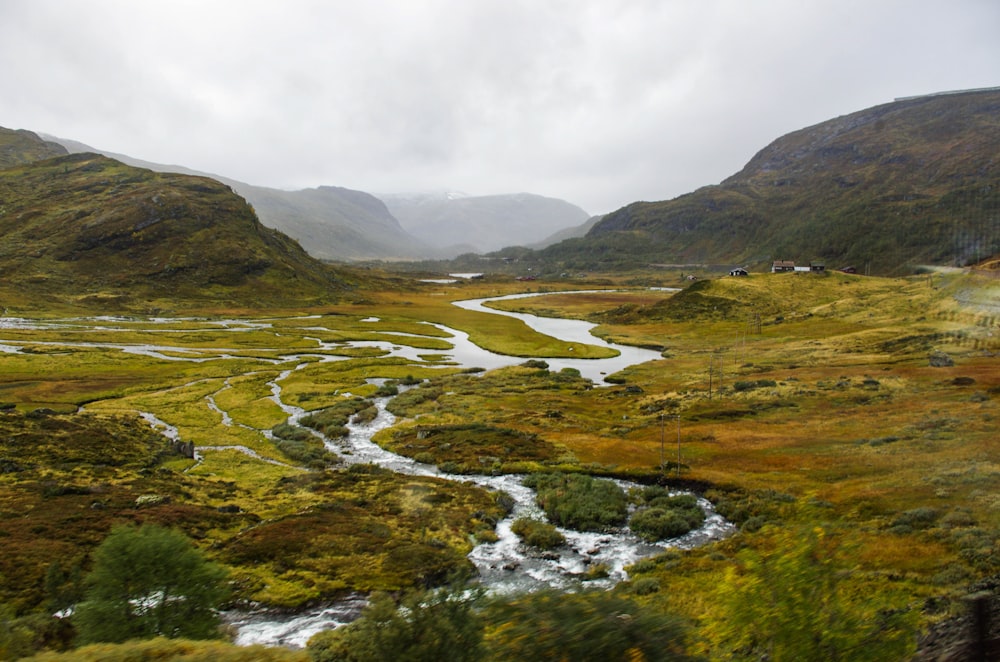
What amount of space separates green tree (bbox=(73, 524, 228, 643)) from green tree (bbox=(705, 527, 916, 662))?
18.7 meters

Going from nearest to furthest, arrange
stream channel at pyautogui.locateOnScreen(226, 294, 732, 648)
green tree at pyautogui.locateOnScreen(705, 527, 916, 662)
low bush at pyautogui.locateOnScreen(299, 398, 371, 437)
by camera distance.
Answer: green tree at pyautogui.locateOnScreen(705, 527, 916, 662), stream channel at pyautogui.locateOnScreen(226, 294, 732, 648), low bush at pyautogui.locateOnScreen(299, 398, 371, 437)

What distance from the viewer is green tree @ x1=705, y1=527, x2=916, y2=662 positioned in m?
12.4

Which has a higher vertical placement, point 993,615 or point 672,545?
point 993,615

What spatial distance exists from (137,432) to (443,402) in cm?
3727

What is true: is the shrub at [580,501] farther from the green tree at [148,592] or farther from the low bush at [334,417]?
the low bush at [334,417]

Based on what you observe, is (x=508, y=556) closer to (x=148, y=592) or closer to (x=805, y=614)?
(x=148, y=592)

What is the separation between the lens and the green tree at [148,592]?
19047 millimetres

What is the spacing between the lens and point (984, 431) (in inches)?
1896

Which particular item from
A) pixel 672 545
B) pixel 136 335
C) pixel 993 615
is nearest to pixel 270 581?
pixel 672 545

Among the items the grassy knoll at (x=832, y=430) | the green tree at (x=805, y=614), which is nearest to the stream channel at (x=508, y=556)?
the grassy knoll at (x=832, y=430)

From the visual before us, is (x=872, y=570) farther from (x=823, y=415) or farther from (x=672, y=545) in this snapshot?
(x=823, y=415)

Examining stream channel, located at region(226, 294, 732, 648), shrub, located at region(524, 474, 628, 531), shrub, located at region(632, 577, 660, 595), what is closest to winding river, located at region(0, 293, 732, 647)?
stream channel, located at region(226, 294, 732, 648)

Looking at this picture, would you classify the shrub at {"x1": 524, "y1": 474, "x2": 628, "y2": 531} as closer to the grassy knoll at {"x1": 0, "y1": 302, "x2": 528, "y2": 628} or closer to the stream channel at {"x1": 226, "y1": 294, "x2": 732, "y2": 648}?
the stream channel at {"x1": 226, "y1": 294, "x2": 732, "y2": 648}

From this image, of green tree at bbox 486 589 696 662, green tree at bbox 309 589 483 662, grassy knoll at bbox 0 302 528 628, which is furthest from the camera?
grassy knoll at bbox 0 302 528 628
